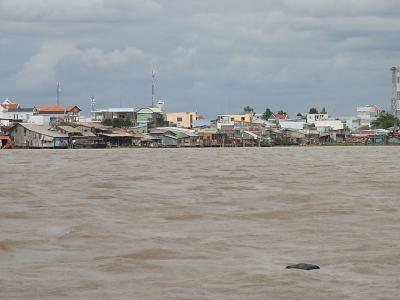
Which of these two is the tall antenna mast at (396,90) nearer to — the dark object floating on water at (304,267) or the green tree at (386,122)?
the green tree at (386,122)

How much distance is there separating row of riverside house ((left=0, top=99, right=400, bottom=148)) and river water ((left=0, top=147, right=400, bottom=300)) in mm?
36910

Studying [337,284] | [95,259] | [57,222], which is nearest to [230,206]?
[57,222]

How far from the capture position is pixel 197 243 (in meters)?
7.96

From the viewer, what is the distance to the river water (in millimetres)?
5883

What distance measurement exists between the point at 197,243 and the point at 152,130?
51426 mm

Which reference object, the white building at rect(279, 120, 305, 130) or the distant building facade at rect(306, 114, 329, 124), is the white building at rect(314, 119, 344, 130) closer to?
the white building at rect(279, 120, 305, 130)

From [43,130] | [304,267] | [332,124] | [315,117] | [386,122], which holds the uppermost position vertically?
[315,117]

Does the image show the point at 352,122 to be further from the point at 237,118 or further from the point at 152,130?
the point at 152,130

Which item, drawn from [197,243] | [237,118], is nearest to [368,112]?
[237,118]

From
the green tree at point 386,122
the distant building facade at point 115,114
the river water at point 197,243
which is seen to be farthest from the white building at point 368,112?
the river water at point 197,243

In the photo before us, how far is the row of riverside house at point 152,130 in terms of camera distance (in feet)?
169

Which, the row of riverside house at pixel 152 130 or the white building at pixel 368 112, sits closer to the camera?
the row of riverside house at pixel 152 130

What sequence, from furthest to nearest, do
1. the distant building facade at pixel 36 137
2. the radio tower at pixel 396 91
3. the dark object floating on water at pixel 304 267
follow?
the radio tower at pixel 396 91 → the distant building facade at pixel 36 137 → the dark object floating on water at pixel 304 267

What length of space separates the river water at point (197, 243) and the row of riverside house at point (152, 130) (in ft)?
121
